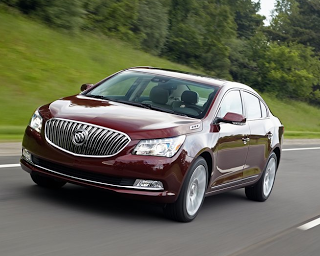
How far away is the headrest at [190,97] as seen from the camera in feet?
25.1

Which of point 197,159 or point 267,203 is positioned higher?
point 197,159

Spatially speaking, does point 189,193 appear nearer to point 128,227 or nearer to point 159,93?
point 128,227

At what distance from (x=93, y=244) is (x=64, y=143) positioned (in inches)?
50.9

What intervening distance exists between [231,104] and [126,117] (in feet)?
6.03

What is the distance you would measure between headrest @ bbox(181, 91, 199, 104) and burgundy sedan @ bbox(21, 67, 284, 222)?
0.01 metres

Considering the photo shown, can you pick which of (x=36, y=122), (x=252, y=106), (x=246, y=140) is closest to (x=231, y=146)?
(x=246, y=140)

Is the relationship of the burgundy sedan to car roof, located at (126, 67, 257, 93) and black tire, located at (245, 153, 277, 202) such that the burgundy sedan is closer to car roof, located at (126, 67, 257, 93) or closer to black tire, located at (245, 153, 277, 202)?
car roof, located at (126, 67, 257, 93)

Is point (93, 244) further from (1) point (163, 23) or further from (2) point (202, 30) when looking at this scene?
(2) point (202, 30)

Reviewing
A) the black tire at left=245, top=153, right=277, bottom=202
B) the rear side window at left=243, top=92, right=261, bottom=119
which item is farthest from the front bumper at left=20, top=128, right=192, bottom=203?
the black tire at left=245, top=153, right=277, bottom=202

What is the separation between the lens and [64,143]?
21.4ft

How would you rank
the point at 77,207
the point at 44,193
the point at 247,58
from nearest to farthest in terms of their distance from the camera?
the point at 77,207, the point at 44,193, the point at 247,58

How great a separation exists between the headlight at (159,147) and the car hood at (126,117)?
5 centimetres

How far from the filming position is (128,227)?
643 cm

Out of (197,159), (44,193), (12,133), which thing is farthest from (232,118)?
(12,133)
